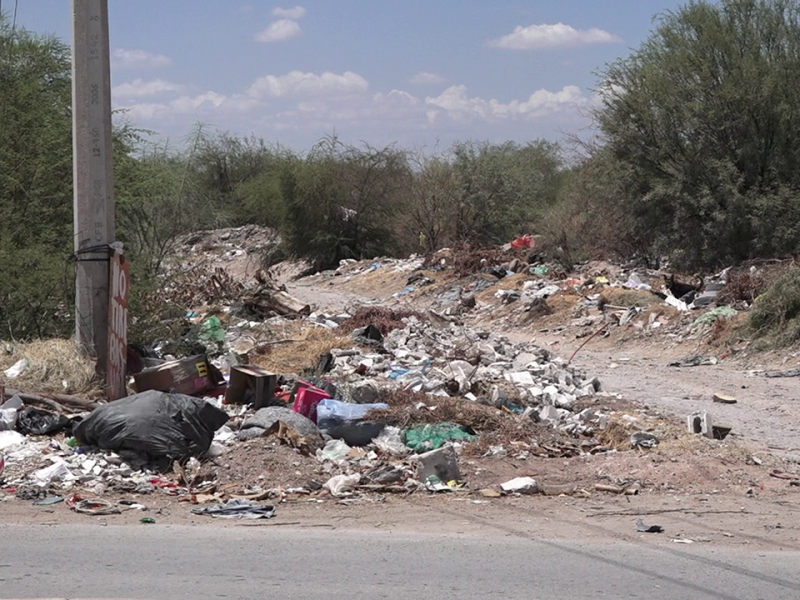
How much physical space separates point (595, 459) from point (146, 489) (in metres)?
3.68

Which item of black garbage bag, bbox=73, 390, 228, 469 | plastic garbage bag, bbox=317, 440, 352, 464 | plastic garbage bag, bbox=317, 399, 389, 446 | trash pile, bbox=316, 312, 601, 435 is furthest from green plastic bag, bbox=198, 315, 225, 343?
black garbage bag, bbox=73, 390, 228, 469

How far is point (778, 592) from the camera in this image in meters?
4.70

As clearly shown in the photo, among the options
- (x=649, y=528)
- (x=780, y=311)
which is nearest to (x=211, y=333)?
(x=649, y=528)

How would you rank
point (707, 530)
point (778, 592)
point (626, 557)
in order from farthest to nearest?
point (707, 530)
point (626, 557)
point (778, 592)

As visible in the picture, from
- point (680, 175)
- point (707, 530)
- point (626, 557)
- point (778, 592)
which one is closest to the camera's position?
point (778, 592)

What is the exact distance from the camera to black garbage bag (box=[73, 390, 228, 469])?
24.4ft

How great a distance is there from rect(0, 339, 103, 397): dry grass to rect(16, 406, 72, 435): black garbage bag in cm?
72

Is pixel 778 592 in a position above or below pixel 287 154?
below

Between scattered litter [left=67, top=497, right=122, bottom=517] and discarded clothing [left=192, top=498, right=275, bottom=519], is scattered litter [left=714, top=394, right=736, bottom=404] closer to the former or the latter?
discarded clothing [left=192, top=498, right=275, bottom=519]

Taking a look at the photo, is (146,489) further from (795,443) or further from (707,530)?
(795,443)

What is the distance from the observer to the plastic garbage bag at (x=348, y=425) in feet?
27.5

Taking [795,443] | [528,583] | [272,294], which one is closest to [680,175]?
[272,294]

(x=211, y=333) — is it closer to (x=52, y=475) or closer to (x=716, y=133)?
(x=52, y=475)

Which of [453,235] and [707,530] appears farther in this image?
[453,235]
